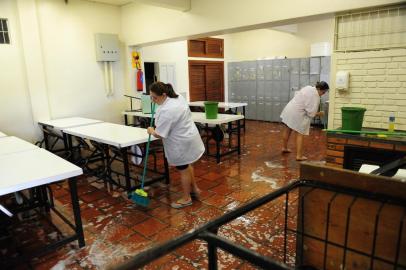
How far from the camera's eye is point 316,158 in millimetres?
5145

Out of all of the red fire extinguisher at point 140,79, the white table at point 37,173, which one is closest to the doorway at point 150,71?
the red fire extinguisher at point 140,79

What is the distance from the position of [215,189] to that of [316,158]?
2.28 meters

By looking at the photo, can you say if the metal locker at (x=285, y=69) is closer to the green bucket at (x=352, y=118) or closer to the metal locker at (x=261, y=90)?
the metal locker at (x=261, y=90)

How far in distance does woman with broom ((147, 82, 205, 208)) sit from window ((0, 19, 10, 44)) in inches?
137

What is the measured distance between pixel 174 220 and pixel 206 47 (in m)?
6.98

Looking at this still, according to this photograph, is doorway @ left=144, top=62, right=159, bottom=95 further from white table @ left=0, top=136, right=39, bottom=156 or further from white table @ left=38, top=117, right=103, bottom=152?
white table @ left=0, top=136, right=39, bottom=156

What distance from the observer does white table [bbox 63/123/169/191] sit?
3.45 metres

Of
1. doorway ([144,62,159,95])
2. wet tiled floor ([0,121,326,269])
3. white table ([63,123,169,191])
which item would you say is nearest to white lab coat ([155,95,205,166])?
white table ([63,123,169,191])

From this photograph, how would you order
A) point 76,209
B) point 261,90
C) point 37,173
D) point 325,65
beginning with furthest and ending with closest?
1. point 261,90
2. point 325,65
3. point 76,209
4. point 37,173

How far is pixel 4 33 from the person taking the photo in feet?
16.2

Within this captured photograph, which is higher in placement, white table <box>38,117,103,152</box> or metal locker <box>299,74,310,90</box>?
metal locker <box>299,74,310,90</box>

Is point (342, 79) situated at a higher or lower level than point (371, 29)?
lower

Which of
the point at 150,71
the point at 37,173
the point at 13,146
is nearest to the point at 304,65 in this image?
the point at 150,71

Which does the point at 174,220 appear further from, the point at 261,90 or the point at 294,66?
the point at 261,90
